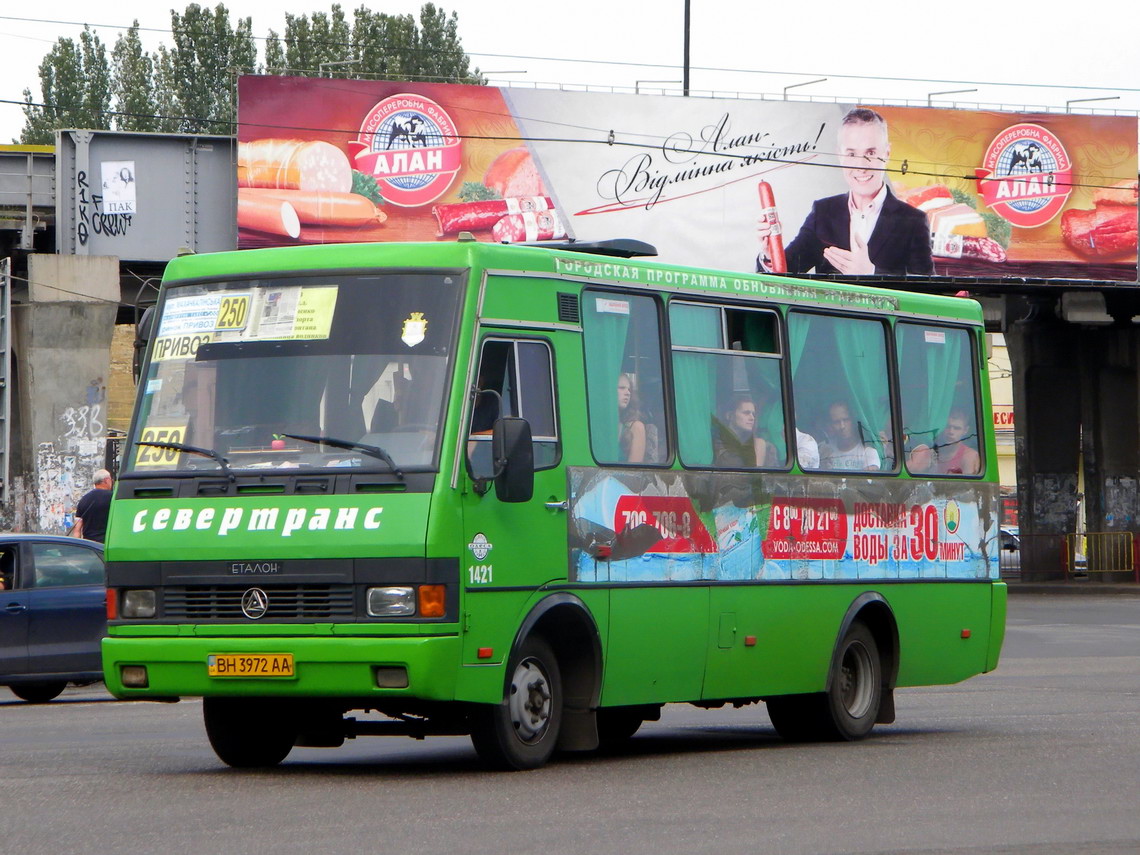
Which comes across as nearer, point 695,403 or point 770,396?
point 695,403

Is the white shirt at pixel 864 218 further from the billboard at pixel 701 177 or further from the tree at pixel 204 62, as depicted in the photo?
the tree at pixel 204 62

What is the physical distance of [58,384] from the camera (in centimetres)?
3080

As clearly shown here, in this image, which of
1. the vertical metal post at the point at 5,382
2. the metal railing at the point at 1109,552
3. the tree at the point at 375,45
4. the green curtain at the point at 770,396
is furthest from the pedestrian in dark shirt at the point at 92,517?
the tree at the point at 375,45

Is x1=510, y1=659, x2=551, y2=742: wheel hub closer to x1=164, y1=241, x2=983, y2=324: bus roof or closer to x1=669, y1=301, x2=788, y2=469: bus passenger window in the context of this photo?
x1=669, y1=301, x2=788, y2=469: bus passenger window

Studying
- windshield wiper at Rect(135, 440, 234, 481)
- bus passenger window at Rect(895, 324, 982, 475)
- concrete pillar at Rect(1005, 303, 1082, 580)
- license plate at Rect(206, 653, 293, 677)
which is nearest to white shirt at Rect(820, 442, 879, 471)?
bus passenger window at Rect(895, 324, 982, 475)

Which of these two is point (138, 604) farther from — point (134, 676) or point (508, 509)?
point (508, 509)

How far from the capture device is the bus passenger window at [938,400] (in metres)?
13.3

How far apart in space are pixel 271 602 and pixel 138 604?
79 centimetres

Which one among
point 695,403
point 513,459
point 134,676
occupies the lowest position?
point 134,676

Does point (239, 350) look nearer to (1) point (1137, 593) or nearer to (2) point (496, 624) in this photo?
(2) point (496, 624)

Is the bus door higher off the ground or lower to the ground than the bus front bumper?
higher

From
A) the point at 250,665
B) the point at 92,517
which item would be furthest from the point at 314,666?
the point at 92,517

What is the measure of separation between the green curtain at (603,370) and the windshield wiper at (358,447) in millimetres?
1394

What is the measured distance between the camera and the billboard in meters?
37.8
